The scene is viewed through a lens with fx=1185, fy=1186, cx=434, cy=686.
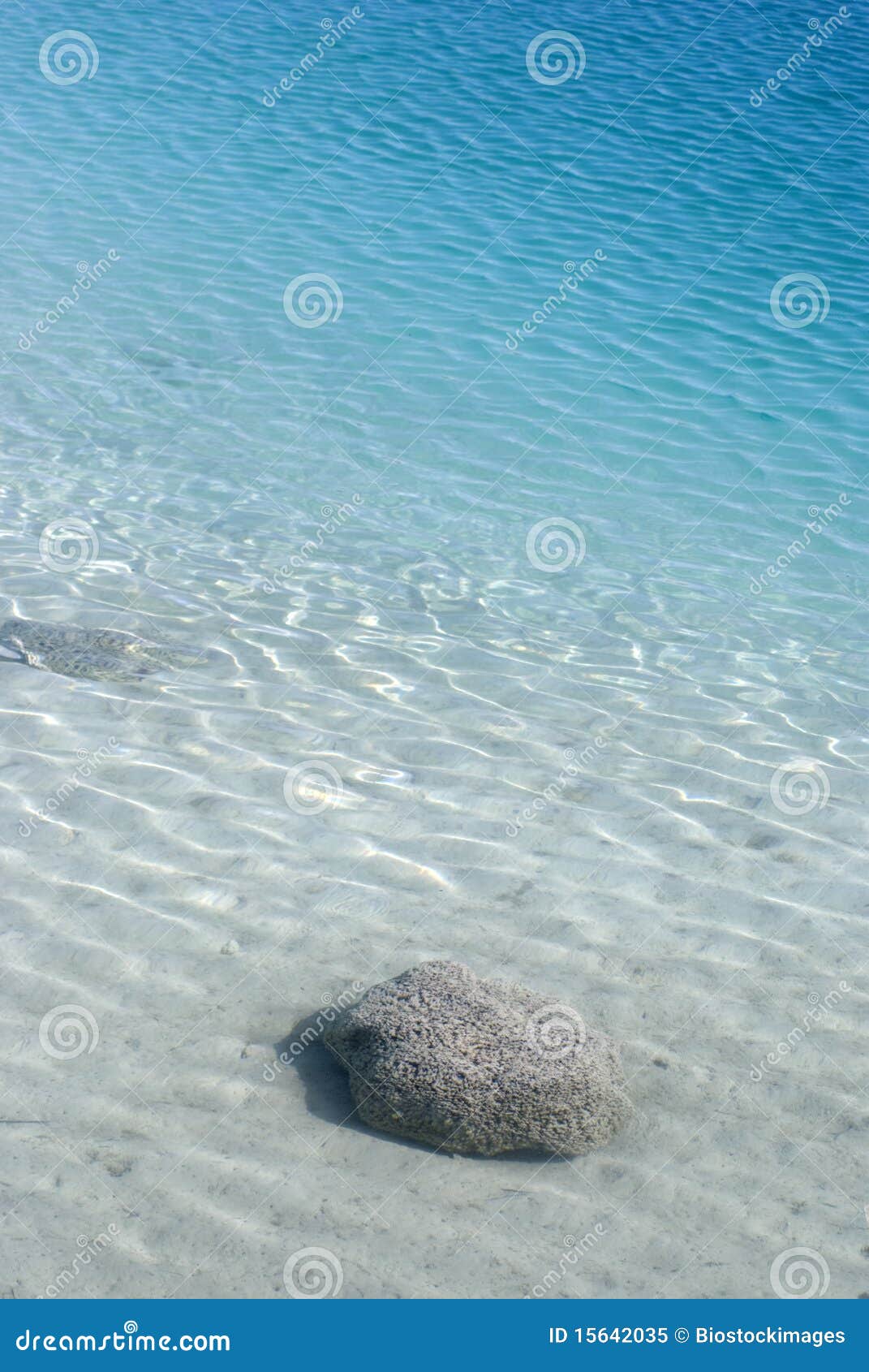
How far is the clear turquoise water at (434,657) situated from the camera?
12.1ft

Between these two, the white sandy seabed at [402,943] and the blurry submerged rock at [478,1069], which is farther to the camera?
the blurry submerged rock at [478,1069]

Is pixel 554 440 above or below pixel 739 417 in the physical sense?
below

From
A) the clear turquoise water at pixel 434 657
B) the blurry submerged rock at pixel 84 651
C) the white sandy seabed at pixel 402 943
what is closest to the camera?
the white sandy seabed at pixel 402 943

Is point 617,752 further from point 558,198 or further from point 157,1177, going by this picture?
point 558,198

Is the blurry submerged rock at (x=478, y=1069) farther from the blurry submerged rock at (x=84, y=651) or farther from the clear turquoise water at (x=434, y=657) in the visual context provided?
the blurry submerged rock at (x=84, y=651)

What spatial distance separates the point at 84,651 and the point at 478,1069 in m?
3.78

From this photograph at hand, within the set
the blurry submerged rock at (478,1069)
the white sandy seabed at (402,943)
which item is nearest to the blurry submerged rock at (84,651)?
the white sandy seabed at (402,943)

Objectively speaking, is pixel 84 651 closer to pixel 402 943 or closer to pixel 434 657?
pixel 434 657

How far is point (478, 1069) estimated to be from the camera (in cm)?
386

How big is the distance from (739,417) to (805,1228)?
8.94 m

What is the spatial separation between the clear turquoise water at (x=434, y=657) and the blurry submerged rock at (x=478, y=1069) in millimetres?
116

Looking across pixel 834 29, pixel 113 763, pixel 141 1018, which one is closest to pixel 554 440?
pixel 113 763

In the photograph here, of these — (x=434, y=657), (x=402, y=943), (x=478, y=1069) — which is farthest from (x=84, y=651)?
(x=478, y=1069)

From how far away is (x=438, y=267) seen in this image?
13836 mm
